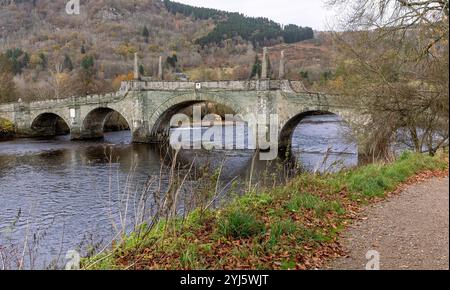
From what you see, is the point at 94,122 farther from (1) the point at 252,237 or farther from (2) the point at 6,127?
(1) the point at 252,237

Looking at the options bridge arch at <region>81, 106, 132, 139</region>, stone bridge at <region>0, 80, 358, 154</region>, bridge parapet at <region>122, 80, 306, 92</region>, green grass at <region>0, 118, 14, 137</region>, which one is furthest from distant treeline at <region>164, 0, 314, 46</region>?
bridge parapet at <region>122, 80, 306, 92</region>

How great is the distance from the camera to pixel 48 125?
36.7 meters

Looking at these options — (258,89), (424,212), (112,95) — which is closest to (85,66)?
(112,95)

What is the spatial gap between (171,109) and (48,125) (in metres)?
13.2

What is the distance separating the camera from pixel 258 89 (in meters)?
25.4

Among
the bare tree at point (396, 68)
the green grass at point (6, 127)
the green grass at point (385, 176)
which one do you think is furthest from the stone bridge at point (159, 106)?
the green grass at point (385, 176)

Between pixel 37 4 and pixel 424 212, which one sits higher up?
pixel 37 4

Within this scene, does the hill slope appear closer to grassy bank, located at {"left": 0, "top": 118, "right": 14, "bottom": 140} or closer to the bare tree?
grassy bank, located at {"left": 0, "top": 118, "right": 14, "bottom": 140}

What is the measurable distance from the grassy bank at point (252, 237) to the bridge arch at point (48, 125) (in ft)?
100

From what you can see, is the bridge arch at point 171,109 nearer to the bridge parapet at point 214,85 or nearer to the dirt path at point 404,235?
the bridge parapet at point 214,85

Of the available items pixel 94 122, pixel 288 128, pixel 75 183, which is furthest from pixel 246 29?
pixel 75 183
